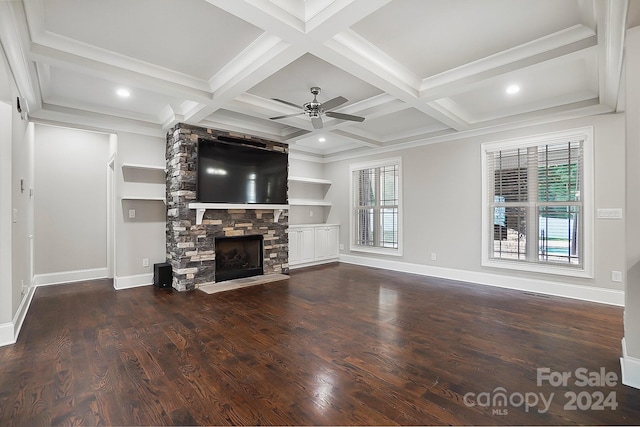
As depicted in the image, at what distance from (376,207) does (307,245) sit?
1750mm

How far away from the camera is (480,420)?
5.69ft

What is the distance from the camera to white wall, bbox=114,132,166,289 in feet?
15.6

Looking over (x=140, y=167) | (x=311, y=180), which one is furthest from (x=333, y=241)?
(x=140, y=167)

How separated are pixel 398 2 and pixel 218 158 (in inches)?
139

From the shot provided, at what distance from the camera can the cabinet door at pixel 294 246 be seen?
635cm

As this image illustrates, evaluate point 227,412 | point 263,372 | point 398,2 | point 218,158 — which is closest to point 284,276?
point 218,158

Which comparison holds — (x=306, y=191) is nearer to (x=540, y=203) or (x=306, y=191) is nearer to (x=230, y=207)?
(x=230, y=207)

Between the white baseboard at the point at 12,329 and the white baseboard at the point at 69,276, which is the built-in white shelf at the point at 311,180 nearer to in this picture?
the white baseboard at the point at 69,276

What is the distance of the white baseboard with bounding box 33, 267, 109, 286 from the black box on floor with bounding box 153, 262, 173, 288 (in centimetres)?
144

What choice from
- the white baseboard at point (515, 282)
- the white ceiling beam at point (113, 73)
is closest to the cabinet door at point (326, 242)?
the white baseboard at point (515, 282)

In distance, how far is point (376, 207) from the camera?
6715 mm

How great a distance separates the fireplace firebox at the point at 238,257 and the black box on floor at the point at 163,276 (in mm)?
715

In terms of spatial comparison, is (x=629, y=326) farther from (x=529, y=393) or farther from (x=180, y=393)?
(x=180, y=393)

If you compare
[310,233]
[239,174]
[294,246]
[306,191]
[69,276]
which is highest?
[239,174]
